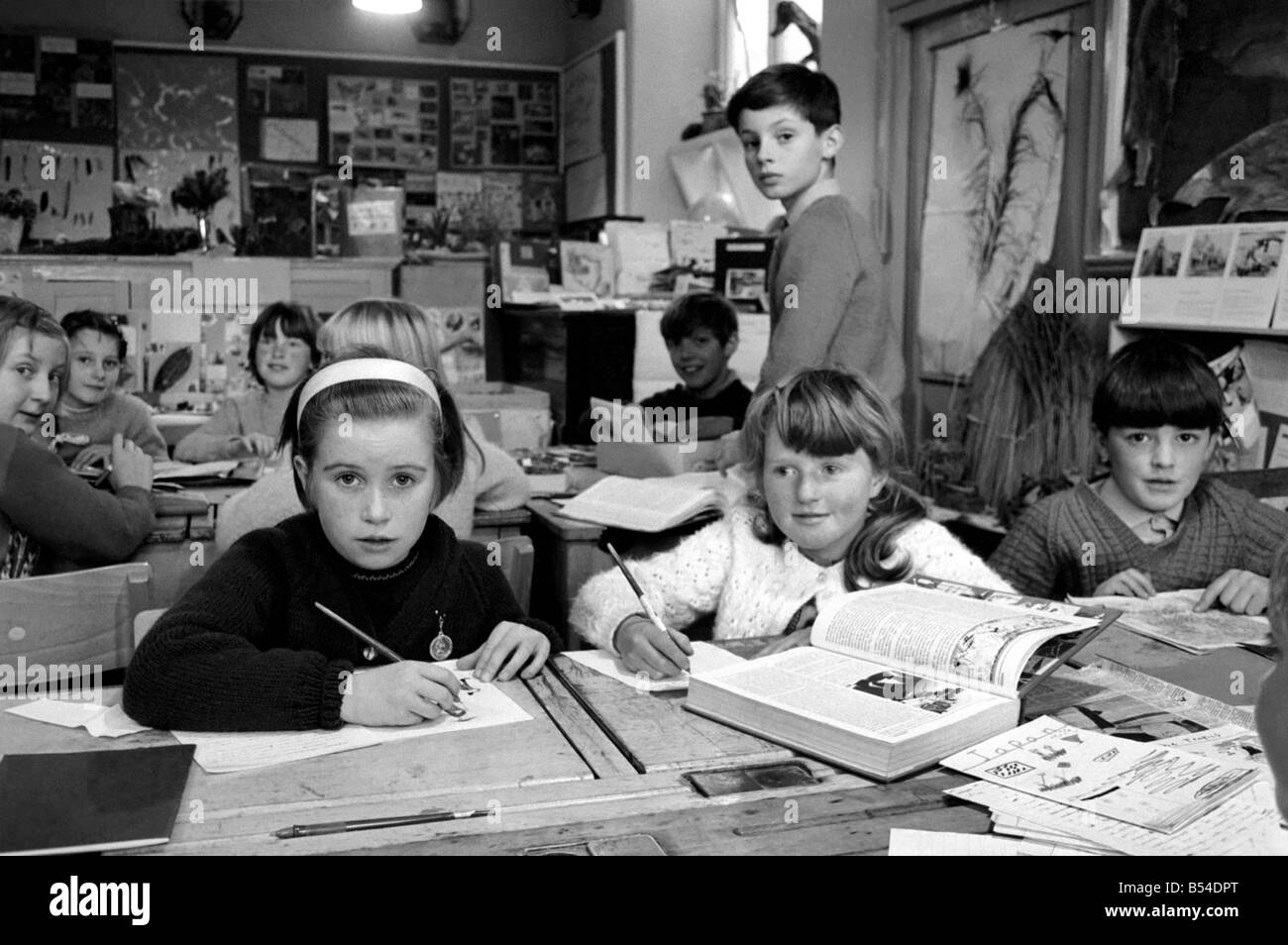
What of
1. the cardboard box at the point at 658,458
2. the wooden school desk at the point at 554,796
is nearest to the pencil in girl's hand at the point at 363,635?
the wooden school desk at the point at 554,796

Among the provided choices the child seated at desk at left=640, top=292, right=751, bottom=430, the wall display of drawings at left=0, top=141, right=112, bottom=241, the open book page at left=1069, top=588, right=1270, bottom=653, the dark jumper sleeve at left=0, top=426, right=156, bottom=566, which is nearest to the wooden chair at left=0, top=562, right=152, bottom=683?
the dark jumper sleeve at left=0, top=426, right=156, bottom=566

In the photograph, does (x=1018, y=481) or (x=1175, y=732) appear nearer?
(x=1175, y=732)

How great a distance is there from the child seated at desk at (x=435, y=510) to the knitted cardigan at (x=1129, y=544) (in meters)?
1.09

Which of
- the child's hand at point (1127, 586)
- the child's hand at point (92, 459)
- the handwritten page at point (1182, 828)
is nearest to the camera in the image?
the handwritten page at point (1182, 828)

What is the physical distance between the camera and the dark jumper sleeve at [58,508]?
2.21 metres

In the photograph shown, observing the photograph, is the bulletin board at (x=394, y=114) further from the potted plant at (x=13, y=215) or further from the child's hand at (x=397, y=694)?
the child's hand at (x=397, y=694)

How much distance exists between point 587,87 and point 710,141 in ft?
5.04

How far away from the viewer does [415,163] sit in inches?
322

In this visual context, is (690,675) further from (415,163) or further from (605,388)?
(415,163)

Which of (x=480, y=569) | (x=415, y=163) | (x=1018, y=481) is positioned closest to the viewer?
(x=480, y=569)

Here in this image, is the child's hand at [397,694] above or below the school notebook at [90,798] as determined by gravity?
above

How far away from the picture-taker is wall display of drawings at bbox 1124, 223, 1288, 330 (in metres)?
2.70

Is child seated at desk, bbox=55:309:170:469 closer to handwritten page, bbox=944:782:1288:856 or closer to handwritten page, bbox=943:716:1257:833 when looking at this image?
handwritten page, bbox=943:716:1257:833
